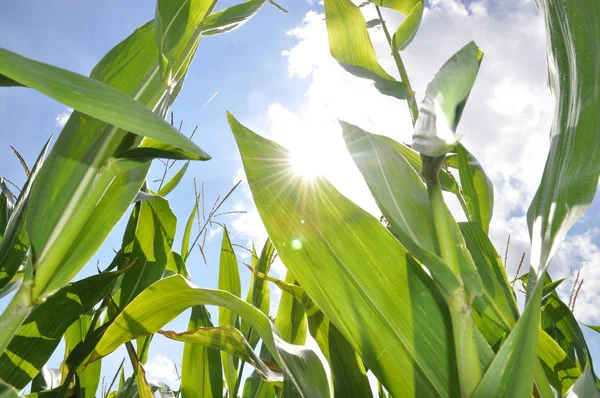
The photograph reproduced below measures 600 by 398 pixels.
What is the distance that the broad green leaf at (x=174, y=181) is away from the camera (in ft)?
3.30

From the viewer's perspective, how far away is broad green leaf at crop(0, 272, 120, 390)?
626mm

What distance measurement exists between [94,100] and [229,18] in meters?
0.30

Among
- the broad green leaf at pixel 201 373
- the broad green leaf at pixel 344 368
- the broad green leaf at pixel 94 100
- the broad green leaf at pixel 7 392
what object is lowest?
the broad green leaf at pixel 7 392

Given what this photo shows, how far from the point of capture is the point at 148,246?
83 centimetres

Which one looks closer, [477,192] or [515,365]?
[515,365]

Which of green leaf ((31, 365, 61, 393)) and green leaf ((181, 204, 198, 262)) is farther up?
green leaf ((181, 204, 198, 262))

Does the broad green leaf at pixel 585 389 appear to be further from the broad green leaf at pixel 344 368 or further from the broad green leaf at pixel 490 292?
the broad green leaf at pixel 344 368

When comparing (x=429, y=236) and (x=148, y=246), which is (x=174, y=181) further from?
(x=429, y=236)

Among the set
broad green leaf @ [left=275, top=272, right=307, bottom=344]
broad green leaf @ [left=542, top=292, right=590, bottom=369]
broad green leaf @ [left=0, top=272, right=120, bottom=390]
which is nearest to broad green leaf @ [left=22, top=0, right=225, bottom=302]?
broad green leaf @ [left=0, top=272, right=120, bottom=390]

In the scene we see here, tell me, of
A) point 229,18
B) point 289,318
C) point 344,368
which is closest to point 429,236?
point 344,368

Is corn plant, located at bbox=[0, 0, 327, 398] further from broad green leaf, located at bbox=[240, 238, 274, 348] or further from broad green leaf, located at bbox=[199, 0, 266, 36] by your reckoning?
broad green leaf, located at bbox=[240, 238, 274, 348]

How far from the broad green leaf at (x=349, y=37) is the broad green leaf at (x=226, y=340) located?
0.36m

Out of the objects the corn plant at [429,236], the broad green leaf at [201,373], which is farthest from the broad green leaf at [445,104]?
the broad green leaf at [201,373]

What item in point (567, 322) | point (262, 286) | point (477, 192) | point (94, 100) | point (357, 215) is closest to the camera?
point (94, 100)
